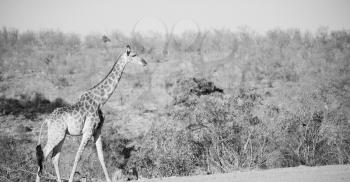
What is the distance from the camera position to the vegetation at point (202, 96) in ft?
38.7

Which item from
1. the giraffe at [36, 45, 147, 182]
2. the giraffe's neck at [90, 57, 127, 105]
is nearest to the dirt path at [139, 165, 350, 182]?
the giraffe at [36, 45, 147, 182]

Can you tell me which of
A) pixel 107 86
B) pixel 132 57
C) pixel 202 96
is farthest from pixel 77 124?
pixel 202 96

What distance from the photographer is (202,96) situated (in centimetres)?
1375

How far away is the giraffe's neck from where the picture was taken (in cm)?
887

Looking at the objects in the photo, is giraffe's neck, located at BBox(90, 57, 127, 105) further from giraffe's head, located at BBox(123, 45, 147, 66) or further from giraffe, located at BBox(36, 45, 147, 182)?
giraffe's head, located at BBox(123, 45, 147, 66)

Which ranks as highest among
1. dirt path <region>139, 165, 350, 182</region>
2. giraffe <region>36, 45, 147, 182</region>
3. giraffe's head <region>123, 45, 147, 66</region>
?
giraffe's head <region>123, 45, 147, 66</region>

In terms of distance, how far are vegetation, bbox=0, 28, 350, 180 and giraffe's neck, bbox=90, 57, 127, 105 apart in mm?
3226

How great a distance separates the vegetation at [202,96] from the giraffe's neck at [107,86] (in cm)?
323

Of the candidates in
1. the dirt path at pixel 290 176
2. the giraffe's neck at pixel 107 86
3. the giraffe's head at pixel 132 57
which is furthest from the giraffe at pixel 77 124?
the dirt path at pixel 290 176

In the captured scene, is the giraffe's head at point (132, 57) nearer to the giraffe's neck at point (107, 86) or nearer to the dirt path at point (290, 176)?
the giraffe's neck at point (107, 86)

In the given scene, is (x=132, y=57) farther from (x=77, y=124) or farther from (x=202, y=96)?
(x=202, y=96)

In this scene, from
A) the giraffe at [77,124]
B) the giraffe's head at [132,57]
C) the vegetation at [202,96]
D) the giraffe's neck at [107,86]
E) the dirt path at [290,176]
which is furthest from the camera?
the vegetation at [202,96]

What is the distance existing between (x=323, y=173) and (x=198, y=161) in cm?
427

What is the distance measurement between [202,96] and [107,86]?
17.0ft
